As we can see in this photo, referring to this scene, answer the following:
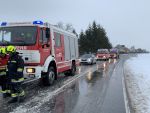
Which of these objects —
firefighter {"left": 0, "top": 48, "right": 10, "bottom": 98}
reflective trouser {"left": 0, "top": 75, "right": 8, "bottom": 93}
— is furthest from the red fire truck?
reflective trouser {"left": 0, "top": 75, "right": 8, "bottom": 93}

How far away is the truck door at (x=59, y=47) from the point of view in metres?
16.0

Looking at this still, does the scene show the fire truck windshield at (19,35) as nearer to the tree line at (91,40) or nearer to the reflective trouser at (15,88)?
the reflective trouser at (15,88)

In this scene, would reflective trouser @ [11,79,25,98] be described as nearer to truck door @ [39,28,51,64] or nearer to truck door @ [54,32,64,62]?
truck door @ [39,28,51,64]

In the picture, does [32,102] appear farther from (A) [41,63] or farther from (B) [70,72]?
(B) [70,72]

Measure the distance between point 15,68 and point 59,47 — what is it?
19.9 feet

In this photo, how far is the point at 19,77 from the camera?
35.2 feet

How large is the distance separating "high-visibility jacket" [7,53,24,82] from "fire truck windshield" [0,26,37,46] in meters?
2.82

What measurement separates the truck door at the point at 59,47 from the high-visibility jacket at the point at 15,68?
203 inches

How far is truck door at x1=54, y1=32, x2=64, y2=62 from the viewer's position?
16016 mm

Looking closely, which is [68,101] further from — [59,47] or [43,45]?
[59,47]

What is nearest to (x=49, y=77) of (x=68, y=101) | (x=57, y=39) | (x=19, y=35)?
(x=19, y=35)

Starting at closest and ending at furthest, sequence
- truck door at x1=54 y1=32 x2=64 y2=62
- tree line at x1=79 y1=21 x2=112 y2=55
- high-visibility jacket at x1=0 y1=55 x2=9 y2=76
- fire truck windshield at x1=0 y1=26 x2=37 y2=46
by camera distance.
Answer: high-visibility jacket at x1=0 y1=55 x2=9 y2=76, fire truck windshield at x1=0 y1=26 x2=37 y2=46, truck door at x1=54 y1=32 x2=64 y2=62, tree line at x1=79 y1=21 x2=112 y2=55

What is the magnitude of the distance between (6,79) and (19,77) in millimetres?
794

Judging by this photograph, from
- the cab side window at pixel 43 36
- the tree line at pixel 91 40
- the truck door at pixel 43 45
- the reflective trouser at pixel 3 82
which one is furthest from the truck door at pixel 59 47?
the tree line at pixel 91 40
